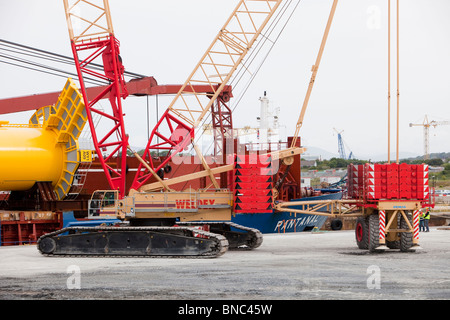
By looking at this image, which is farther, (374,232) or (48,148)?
(48,148)

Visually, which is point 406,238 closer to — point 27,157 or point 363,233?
point 363,233

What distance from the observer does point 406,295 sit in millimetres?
11414

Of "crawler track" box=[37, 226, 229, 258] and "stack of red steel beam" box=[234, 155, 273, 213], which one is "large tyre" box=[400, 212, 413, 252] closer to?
"stack of red steel beam" box=[234, 155, 273, 213]

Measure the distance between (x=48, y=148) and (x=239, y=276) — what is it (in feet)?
54.4

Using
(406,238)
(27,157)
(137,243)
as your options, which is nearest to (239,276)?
(137,243)

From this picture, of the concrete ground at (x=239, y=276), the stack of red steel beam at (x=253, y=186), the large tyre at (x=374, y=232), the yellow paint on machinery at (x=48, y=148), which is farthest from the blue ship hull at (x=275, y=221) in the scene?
the concrete ground at (x=239, y=276)

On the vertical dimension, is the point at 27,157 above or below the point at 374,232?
above

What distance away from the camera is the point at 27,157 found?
2708 cm

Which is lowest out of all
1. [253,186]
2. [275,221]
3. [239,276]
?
[275,221]

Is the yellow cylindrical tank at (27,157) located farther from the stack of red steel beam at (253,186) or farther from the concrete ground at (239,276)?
the stack of red steel beam at (253,186)

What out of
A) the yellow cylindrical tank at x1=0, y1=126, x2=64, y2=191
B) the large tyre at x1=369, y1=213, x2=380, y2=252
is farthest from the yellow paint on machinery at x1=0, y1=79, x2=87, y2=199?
the large tyre at x1=369, y1=213, x2=380, y2=252

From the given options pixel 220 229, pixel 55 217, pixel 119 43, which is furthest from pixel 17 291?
pixel 119 43

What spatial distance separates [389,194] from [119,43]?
1501 centimetres
